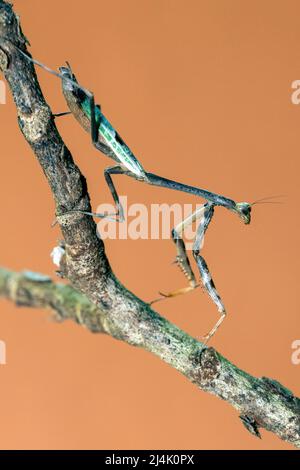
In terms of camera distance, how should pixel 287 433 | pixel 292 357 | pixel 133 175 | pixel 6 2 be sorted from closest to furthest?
pixel 6 2
pixel 287 433
pixel 133 175
pixel 292 357

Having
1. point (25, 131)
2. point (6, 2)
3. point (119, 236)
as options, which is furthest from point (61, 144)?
point (119, 236)

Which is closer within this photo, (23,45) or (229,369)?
(23,45)

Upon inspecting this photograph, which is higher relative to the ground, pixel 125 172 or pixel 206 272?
pixel 125 172

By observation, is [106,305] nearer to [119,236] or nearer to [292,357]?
[119,236]

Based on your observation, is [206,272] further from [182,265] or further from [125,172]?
[125,172]

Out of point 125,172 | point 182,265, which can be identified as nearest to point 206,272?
point 182,265

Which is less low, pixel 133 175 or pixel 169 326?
pixel 133 175

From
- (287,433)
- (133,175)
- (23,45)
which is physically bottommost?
(287,433)

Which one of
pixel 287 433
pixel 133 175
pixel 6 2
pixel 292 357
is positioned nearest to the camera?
pixel 6 2
